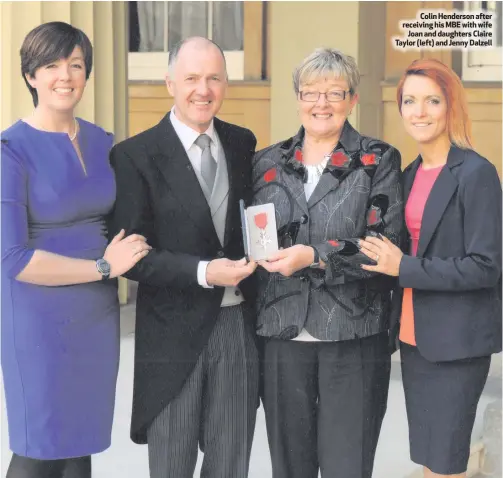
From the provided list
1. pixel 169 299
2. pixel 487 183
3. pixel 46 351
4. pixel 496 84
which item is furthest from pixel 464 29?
pixel 496 84

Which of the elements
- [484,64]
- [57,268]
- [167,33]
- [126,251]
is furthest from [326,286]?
[167,33]

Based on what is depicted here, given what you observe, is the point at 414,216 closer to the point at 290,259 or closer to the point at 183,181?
the point at 290,259

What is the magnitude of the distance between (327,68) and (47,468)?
1.67 m

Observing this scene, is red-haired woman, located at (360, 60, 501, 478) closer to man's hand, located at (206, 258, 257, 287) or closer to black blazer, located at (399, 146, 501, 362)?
black blazer, located at (399, 146, 501, 362)

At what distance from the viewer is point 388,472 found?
441 cm

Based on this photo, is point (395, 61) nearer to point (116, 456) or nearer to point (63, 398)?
point (116, 456)

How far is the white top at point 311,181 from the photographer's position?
3027 millimetres

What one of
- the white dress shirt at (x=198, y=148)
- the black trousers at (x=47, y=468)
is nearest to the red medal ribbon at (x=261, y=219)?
the white dress shirt at (x=198, y=148)

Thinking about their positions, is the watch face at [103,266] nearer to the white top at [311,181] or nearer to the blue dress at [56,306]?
the blue dress at [56,306]

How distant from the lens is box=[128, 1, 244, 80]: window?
880cm

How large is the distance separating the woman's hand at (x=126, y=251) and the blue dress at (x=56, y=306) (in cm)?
11

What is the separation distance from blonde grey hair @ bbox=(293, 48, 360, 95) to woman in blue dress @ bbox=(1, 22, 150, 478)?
73 centimetres

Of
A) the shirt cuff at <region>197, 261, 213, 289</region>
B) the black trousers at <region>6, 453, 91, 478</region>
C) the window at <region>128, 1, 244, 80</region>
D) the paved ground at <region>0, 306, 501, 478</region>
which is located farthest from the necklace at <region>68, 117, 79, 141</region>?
the window at <region>128, 1, 244, 80</region>

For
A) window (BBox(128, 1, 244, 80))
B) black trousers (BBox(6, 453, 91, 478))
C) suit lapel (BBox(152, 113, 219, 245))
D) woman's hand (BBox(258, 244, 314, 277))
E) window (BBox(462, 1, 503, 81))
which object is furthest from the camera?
window (BBox(128, 1, 244, 80))
